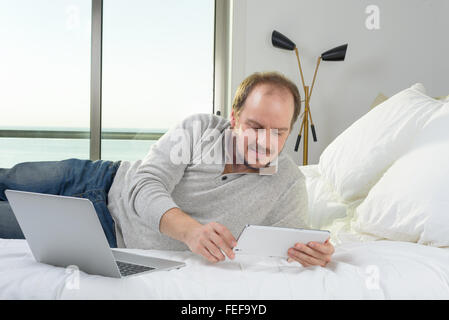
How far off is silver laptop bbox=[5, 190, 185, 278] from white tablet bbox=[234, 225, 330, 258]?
146 mm

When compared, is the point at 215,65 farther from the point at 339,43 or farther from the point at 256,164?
the point at 256,164

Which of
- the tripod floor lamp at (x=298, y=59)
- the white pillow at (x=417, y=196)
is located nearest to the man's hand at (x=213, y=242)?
the white pillow at (x=417, y=196)

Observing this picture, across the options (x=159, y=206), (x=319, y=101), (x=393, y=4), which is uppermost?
(x=393, y=4)

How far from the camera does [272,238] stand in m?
0.88

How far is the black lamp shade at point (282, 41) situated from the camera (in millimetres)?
2412

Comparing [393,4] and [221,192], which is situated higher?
[393,4]

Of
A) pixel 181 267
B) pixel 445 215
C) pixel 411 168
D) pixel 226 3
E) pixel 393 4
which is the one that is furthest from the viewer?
pixel 226 3

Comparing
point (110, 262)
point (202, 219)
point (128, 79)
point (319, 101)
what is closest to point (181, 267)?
point (110, 262)

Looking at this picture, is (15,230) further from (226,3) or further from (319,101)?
(226,3)

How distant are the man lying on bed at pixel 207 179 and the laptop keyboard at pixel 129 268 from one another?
0.51 feet

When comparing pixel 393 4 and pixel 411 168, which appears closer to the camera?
pixel 411 168

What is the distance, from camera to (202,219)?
48.0 inches
